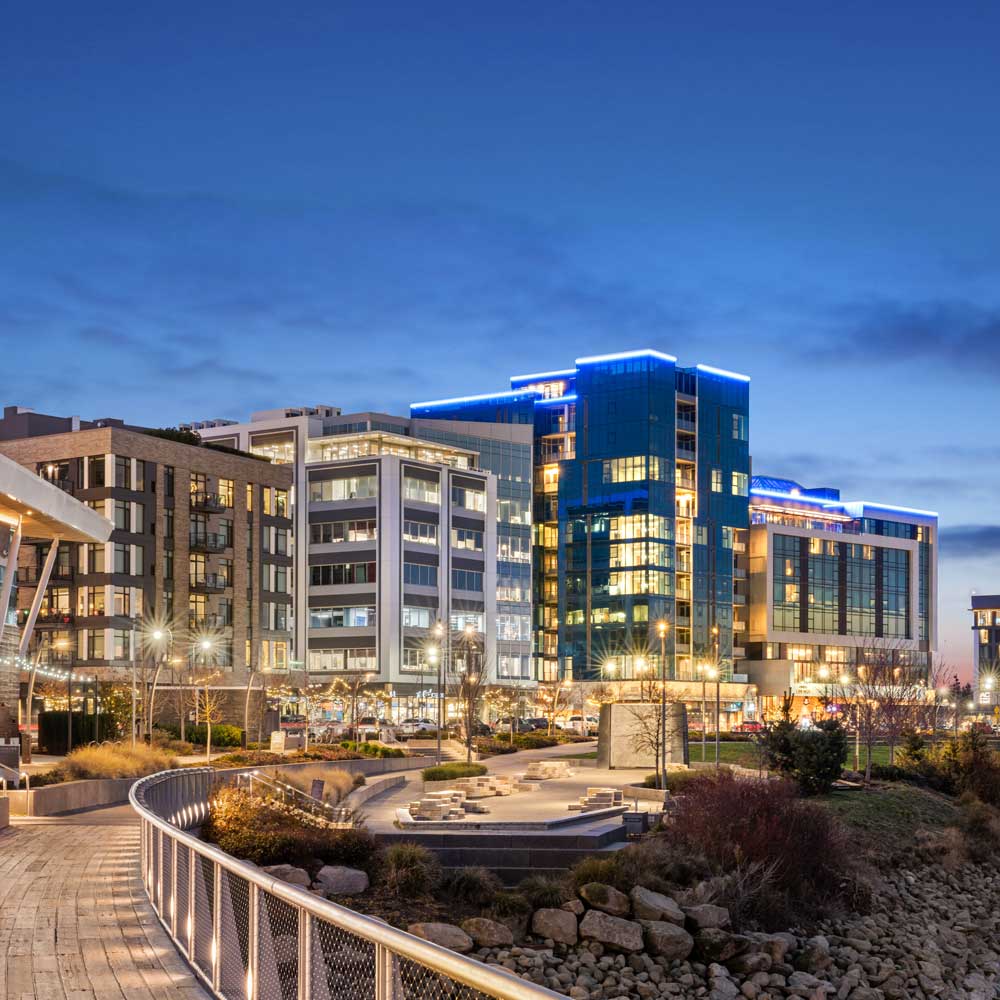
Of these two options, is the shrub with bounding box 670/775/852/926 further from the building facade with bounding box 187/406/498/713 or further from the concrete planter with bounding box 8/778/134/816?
the building facade with bounding box 187/406/498/713

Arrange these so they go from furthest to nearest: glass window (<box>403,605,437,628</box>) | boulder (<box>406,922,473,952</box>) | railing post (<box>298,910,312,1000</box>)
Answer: glass window (<box>403,605,437,628</box>)
boulder (<box>406,922,473,952</box>)
railing post (<box>298,910,312,1000</box>)

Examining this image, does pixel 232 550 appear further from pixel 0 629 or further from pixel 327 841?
pixel 327 841

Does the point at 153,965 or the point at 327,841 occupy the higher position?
the point at 153,965

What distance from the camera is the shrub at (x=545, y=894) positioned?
27.6 m

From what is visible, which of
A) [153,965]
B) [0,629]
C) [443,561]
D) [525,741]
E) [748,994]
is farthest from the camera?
[443,561]

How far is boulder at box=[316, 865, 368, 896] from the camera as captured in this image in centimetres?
2661

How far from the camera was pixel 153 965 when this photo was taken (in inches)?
504

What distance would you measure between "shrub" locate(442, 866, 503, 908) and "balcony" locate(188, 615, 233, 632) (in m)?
63.8

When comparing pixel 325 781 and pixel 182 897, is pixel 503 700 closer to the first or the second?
pixel 325 781

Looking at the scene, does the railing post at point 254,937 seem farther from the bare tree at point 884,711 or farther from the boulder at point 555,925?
the bare tree at point 884,711

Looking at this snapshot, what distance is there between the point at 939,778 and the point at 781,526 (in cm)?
9643

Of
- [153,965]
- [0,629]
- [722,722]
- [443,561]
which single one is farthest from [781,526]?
[153,965]

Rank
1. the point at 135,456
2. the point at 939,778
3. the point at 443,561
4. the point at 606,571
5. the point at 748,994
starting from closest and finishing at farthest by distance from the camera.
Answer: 1. the point at 748,994
2. the point at 939,778
3. the point at 135,456
4. the point at 443,561
5. the point at 606,571

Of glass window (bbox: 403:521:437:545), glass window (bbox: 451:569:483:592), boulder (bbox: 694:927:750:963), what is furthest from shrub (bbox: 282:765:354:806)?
glass window (bbox: 451:569:483:592)
